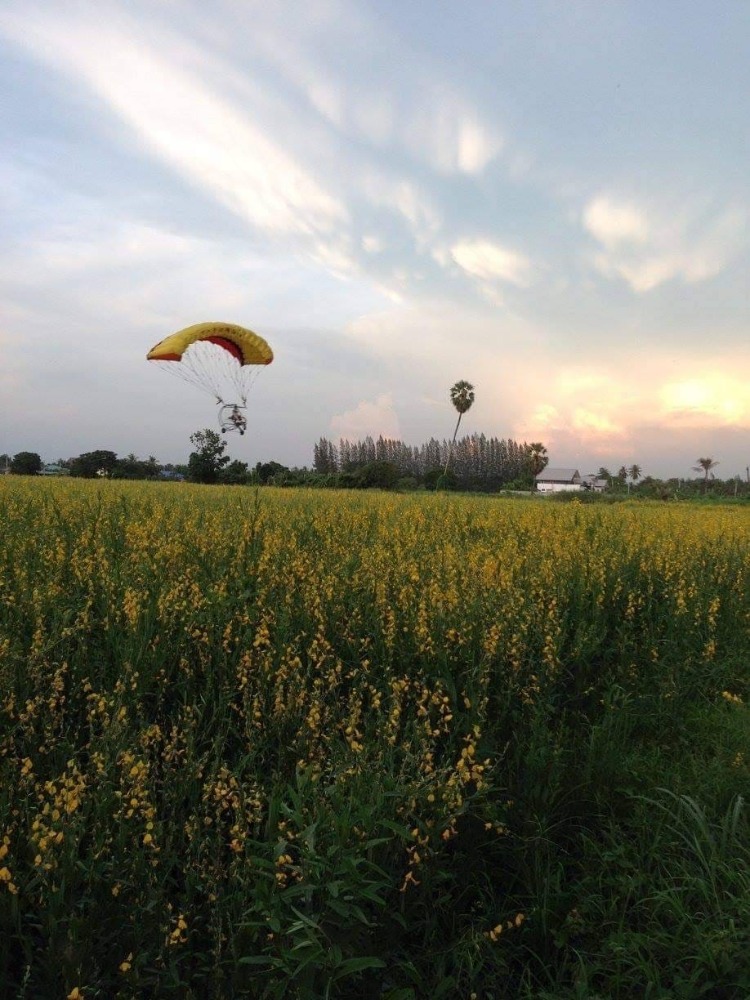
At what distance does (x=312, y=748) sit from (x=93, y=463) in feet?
150

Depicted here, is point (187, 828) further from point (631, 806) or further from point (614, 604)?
point (614, 604)

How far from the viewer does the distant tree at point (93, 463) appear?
42656 millimetres

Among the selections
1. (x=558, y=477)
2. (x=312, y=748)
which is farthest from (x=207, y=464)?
(x=558, y=477)

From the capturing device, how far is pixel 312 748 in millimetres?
2965

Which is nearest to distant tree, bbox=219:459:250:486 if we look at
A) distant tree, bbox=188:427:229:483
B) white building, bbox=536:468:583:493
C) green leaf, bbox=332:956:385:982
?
distant tree, bbox=188:427:229:483

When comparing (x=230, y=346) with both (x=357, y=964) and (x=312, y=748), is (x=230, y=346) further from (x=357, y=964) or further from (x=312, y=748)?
(x=357, y=964)

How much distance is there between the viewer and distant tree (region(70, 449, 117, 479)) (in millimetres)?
42656

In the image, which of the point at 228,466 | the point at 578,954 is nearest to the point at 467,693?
the point at 578,954

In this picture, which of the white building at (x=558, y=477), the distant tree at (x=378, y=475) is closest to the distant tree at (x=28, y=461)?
the distant tree at (x=378, y=475)

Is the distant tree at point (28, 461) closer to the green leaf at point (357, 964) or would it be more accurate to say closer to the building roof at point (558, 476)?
the green leaf at point (357, 964)

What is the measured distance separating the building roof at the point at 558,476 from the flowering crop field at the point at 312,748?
10547 cm

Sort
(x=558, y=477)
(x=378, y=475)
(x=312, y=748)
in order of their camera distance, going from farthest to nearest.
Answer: (x=558, y=477), (x=378, y=475), (x=312, y=748)

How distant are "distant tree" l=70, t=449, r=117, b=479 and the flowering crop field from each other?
3907 cm

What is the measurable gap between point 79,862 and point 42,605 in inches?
97.9
